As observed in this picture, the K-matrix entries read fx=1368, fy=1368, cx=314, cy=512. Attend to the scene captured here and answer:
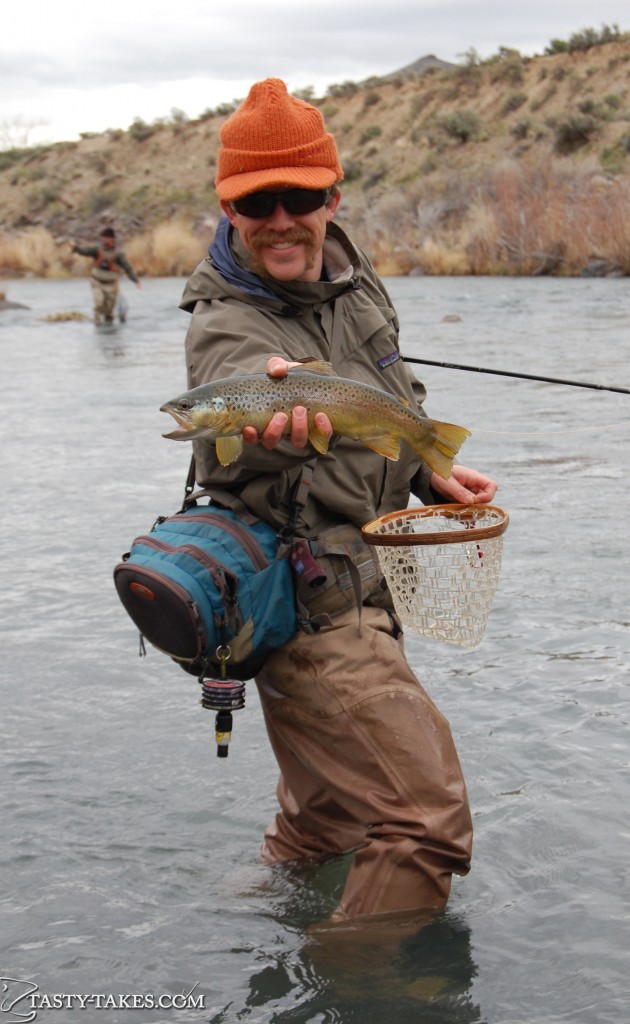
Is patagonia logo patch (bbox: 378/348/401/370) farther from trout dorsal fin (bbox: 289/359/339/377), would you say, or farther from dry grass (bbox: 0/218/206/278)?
dry grass (bbox: 0/218/206/278)

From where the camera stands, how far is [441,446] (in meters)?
3.67

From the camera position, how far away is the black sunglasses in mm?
3598

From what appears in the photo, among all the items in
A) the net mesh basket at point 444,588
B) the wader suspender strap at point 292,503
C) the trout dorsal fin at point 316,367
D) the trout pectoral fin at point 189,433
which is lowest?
the net mesh basket at point 444,588

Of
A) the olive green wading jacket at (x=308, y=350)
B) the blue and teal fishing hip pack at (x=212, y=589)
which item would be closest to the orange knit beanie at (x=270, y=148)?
the olive green wading jacket at (x=308, y=350)

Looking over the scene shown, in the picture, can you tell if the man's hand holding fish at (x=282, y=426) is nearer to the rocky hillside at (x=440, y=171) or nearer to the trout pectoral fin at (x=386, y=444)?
the trout pectoral fin at (x=386, y=444)

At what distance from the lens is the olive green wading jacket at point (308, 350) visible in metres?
3.54

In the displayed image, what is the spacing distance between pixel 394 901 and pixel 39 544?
5030 mm

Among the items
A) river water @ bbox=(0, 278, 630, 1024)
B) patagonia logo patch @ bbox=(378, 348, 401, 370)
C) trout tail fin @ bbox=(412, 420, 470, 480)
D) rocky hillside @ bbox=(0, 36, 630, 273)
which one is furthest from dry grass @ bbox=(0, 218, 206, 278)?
trout tail fin @ bbox=(412, 420, 470, 480)

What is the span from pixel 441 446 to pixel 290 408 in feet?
1.88

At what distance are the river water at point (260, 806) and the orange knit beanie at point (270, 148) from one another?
2011mm

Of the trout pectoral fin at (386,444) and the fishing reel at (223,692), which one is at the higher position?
the trout pectoral fin at (386,444)

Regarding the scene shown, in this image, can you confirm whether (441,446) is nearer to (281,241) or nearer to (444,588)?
(444,588)

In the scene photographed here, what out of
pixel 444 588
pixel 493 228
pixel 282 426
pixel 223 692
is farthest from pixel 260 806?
pixel 493 228

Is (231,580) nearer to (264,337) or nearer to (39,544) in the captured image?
(264,337)
